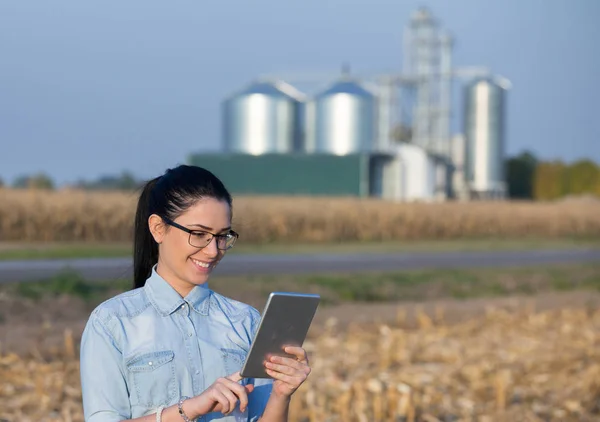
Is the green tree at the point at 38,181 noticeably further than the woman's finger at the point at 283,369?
Yes

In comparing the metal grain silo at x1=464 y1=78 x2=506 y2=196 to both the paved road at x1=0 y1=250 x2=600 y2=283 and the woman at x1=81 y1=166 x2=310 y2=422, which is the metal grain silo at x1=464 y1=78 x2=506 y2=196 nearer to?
the paved road at x1=0 y1=250 x2=600 y2=283

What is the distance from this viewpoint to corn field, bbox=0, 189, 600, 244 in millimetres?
28250

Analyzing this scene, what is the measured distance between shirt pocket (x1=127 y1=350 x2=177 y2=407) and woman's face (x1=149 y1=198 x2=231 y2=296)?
0.20 m

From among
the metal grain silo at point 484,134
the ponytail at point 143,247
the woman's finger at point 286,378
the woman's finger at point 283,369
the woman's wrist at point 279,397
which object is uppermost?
the metal grain silo at point 484,134

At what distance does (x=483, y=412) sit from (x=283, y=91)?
47.4m

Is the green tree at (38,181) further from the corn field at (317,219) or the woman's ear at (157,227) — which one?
the woman's ear at (157,227)

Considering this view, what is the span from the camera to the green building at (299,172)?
51844 millimetres

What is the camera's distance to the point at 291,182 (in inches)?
Answer: 2068

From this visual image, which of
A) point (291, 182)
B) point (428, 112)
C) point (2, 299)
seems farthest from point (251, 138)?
point (2, 299)

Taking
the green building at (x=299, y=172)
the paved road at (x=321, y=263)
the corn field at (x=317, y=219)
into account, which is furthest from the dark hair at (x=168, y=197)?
the green building at (x=299, y=172)

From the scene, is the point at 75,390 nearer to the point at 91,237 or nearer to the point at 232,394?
the point at 232,394

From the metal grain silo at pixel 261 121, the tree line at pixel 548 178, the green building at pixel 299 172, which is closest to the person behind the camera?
the green building at pixel 299 172

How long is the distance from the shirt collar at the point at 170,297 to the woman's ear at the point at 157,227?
0.11m

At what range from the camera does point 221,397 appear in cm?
268
